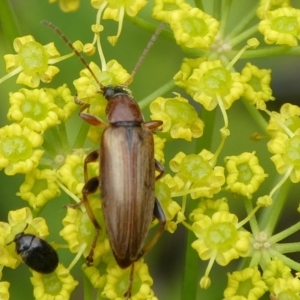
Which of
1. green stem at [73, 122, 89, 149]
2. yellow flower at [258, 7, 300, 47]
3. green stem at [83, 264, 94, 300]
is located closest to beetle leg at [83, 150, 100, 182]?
green stem at [73, 122, 89, 149]

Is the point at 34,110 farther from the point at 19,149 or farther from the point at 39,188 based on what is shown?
the point at 39,188

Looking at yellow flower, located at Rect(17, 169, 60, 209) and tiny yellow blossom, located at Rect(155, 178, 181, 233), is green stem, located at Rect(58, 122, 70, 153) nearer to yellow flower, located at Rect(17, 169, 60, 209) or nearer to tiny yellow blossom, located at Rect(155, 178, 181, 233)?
yellow flower, located at Rect(17, 169, 60, 209)

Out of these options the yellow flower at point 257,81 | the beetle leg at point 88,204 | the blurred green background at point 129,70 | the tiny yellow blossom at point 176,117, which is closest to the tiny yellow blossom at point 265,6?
the yellow flower at point 257,81

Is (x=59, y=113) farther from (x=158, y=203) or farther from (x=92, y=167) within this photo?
(x=158, y=203)

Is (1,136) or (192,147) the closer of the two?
(1,136)

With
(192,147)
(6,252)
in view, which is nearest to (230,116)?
(192,147)

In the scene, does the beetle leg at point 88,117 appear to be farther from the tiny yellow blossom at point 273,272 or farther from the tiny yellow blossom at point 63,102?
the tiny yellow blossom at point 273,272

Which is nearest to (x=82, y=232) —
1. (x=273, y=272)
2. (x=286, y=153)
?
(x=273, y=272)
